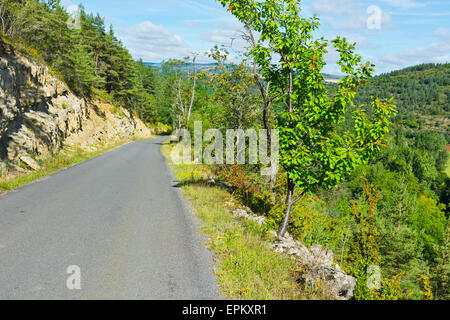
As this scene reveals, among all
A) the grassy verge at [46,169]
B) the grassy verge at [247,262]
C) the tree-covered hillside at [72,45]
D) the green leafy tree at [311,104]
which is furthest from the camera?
the tree-covered hillside at [72,45]

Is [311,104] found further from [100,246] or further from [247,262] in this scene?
[100,246]

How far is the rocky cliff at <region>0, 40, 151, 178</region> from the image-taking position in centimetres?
1362

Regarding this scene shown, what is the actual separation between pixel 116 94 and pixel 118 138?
1503 centimetres

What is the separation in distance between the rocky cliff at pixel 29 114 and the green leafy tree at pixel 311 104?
1299cm

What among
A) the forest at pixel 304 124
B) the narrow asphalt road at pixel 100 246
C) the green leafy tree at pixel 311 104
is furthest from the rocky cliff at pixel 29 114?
the green leafy tree at pixel 311 104

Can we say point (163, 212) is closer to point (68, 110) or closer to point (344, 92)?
point (344, 92)

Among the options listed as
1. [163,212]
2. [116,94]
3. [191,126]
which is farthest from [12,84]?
[116,94]

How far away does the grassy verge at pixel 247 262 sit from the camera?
500 centimetres

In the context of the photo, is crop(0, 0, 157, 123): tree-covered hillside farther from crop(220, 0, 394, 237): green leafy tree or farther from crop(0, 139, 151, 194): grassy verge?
crop(220, 0, 394, 237): green leafy tree

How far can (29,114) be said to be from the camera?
17.0 metres

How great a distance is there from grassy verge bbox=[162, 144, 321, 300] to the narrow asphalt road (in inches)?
14.9

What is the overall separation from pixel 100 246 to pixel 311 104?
21.5 ft

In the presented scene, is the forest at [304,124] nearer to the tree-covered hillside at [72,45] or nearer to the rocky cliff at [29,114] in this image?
the tree-covered hillside at [72,45]

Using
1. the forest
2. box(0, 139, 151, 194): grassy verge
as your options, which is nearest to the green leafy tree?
the forest
